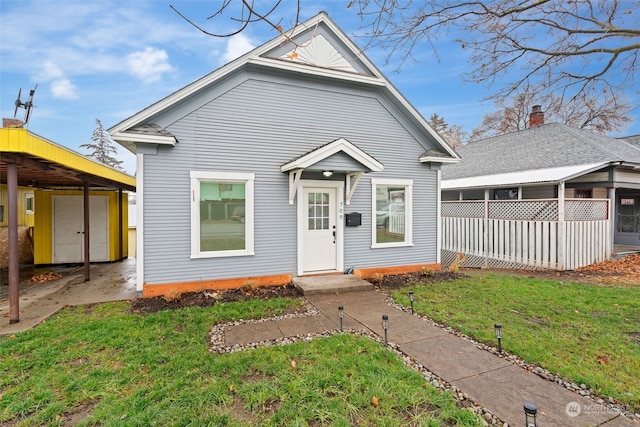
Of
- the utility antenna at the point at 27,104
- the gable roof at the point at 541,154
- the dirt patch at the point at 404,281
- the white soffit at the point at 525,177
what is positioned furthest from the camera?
the gable roof at the point at 541,154

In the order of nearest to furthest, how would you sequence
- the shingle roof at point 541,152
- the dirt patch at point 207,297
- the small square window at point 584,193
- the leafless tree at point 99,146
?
the dirt patch at point 207,297
the shingle roof at point 541,152
the small square window at point 584,193
the leafless tree at point 99,146

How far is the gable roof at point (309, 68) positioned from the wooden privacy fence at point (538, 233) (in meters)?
3.66

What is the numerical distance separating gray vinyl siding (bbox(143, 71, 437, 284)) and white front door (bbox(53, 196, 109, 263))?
5494 millimetres

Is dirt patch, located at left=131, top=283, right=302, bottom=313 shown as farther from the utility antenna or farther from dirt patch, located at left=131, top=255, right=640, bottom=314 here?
the utility antenna

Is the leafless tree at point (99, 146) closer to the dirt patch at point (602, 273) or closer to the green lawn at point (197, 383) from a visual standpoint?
the green lawn at point (197, 383)

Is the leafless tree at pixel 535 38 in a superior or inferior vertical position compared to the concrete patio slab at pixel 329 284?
superior

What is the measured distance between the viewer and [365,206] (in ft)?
25.4

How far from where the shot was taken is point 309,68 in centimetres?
692

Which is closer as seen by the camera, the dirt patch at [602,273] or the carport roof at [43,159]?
the carport roof at [43,159]

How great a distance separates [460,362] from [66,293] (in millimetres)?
7840

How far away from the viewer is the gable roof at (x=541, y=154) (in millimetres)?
10852

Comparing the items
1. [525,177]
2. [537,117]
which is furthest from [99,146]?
[537,117]

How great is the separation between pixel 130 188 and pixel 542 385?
1133cm

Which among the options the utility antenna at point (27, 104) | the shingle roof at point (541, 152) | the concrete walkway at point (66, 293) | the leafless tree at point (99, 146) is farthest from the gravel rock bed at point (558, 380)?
the leafless tree at point (99, 146)
